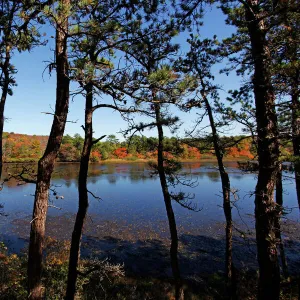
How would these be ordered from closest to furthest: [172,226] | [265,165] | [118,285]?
[265,165], [172,226], [118,285]

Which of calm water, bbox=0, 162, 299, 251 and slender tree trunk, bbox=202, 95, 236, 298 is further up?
slender tree trunk, bbox=202, 95, 236, 298

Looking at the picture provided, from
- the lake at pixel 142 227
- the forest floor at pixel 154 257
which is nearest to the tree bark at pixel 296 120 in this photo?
the lake at pixel 142 227

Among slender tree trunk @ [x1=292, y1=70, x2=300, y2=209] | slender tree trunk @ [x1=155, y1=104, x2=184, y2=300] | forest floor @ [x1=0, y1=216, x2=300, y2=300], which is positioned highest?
slender tree trunk @ [x1=292, y1=70, x2=300, y2=209]

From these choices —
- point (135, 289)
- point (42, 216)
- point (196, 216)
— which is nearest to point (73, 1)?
point (42, 216)

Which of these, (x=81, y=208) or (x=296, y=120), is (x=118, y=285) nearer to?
(x=81, y=208)

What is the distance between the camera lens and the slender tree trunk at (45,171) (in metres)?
4.38

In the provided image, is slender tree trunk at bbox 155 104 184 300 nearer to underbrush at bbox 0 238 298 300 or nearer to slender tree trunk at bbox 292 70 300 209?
underbrush at bbox 0 238 298 300

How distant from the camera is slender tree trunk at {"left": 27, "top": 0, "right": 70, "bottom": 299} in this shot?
438 centimetres

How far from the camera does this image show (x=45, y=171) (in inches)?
180

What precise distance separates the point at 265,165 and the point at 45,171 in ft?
13.4

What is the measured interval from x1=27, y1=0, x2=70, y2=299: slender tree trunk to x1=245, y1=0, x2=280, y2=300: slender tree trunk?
11.4ft

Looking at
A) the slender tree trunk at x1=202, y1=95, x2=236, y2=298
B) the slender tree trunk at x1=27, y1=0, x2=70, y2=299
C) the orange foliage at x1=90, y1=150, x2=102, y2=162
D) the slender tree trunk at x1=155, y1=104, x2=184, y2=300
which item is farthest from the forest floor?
the orange foliage at x1=90, y1=150, x2=102, y2=162

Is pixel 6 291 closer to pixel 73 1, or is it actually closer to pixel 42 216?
pixel 42 216

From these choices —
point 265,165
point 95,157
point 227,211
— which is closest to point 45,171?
point 265,165
